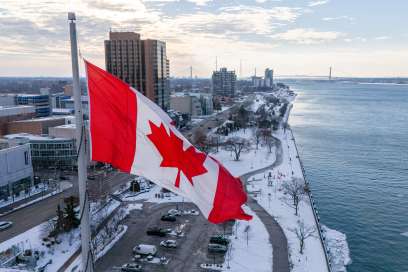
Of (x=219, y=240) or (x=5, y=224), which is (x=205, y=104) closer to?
(x=5, y=224)

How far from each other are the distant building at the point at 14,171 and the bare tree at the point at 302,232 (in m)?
22.1

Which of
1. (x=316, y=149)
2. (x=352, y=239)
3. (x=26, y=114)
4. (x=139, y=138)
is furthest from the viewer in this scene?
(x=26, y=114)

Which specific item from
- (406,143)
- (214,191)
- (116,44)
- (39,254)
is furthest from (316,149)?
(214,191)

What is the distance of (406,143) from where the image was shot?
184 ft

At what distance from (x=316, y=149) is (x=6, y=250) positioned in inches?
1624

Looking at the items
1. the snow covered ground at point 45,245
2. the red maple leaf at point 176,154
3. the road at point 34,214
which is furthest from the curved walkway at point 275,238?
the red maple leaf at point 176,154

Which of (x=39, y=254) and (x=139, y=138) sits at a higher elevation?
(x=139, y=138)

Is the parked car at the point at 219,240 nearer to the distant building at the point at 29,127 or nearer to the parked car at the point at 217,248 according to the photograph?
the parked car at the point at 217,248

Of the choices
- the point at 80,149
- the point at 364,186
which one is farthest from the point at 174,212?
the point at 80,149

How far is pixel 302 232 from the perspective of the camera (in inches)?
881

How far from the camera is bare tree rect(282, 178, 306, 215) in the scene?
1108 inches

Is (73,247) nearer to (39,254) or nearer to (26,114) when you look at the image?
(39,254)

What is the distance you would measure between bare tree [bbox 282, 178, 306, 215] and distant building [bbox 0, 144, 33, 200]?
70.3 feet

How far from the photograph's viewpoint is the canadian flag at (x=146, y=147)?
6.71 meters
